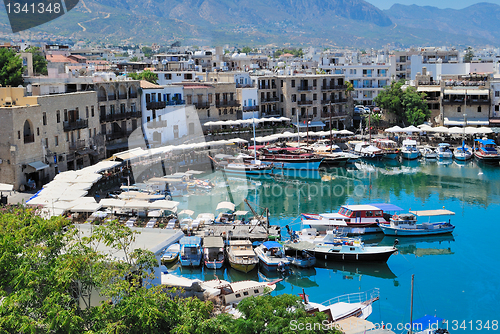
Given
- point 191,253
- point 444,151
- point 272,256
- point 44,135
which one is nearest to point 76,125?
point 44,135

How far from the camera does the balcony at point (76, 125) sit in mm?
48909

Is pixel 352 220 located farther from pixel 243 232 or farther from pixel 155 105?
pixel 155 105

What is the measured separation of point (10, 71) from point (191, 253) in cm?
3384

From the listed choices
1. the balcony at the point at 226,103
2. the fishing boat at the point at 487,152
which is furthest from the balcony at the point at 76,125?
the fishing boat at the point at 487,152

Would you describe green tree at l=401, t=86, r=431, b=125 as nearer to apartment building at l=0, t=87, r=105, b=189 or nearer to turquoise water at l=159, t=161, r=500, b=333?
turquoise water at l=159, t=161, r=500, b=333

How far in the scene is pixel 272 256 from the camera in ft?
107

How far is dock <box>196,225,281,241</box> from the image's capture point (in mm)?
35219

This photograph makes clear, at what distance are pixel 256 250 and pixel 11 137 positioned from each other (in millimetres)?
20739

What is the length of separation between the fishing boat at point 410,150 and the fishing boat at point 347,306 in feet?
132

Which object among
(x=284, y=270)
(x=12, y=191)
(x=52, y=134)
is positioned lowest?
(x=284, y=270)

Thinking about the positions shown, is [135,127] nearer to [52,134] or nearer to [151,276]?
[52,134]

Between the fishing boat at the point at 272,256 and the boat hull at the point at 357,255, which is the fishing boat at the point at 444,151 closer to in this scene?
the boat hull at the point at 357,255

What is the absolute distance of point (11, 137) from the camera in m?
41.6

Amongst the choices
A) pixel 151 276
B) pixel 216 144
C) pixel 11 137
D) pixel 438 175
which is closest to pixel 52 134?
pixel 11 137
